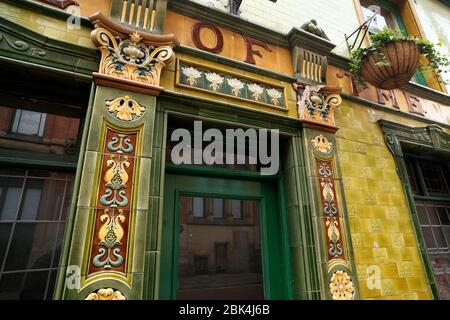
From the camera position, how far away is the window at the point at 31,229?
2.05 meters

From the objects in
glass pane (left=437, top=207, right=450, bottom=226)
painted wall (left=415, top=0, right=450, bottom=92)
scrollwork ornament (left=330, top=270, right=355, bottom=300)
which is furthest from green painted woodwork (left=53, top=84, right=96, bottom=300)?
painted wall (left=415, top=0, right=450, bottom=92)

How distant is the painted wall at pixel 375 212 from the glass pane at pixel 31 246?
10.7ft

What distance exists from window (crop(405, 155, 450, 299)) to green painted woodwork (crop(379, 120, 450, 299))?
38cm

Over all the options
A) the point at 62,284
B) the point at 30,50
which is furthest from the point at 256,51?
the point at 62,284

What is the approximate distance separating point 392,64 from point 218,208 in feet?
10.5

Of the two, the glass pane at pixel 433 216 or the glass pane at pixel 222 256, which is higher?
the glass pane at pixel 433 216

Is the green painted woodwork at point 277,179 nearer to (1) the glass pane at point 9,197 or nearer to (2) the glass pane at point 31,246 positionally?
(2) the glass pane at point 31,246

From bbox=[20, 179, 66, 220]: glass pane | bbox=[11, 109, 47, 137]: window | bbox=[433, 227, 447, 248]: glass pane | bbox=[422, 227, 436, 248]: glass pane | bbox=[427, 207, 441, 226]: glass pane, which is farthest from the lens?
bbox=[427, 207, 441, 226]: glass pane

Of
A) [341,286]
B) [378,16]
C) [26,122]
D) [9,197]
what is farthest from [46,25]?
[378,16]

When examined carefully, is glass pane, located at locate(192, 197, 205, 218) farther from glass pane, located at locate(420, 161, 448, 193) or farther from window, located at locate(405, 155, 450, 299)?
glass pane, located at locate(420, 161, 448, 193)

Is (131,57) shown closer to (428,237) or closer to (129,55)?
(129,55)

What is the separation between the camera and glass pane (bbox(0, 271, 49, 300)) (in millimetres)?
1993

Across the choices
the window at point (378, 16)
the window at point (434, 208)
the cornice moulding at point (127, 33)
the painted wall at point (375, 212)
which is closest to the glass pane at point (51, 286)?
the cornice moulding at point (127, 33)

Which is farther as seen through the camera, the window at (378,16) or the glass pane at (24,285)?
the window at (378,16)
